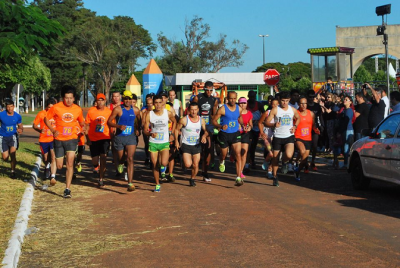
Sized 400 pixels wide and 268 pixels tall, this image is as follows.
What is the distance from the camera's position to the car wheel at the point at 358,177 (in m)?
12.4

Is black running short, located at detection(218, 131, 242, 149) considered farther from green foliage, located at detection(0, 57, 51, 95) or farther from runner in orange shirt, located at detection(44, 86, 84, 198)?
green foliage, located at detection(0, 57, 51, 95)

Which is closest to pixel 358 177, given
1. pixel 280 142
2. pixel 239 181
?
pixel 280 142

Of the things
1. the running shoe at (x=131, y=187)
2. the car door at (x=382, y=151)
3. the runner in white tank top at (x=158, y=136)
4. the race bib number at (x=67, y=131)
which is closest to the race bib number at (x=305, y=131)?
the car door at (x=382, y=151)

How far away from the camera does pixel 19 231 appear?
8.47 meters

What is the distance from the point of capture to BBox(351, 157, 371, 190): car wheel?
12375 mm

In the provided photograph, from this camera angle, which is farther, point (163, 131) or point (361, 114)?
point (361, 114)

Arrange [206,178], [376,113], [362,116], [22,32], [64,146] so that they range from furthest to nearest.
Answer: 1. [362,116]
2. [376,113]
3. [206,178]
4. [22,32]
5. [64,146]

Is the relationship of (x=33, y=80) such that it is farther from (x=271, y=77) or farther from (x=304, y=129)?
(x=304, y=129)

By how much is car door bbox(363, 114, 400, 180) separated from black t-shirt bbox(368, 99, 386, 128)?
8.62 feet

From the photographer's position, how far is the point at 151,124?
12.8 meters

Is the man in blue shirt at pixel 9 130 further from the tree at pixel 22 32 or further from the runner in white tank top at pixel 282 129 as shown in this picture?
the runner in white tank top at pixel 282 129

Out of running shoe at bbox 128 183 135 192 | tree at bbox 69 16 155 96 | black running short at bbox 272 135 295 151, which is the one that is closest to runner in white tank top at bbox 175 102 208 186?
running shoe at bbox 128 183 135 192

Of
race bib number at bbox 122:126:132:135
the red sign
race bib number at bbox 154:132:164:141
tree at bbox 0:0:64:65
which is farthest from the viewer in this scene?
the red sign

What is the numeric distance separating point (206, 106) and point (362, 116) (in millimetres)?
3886
